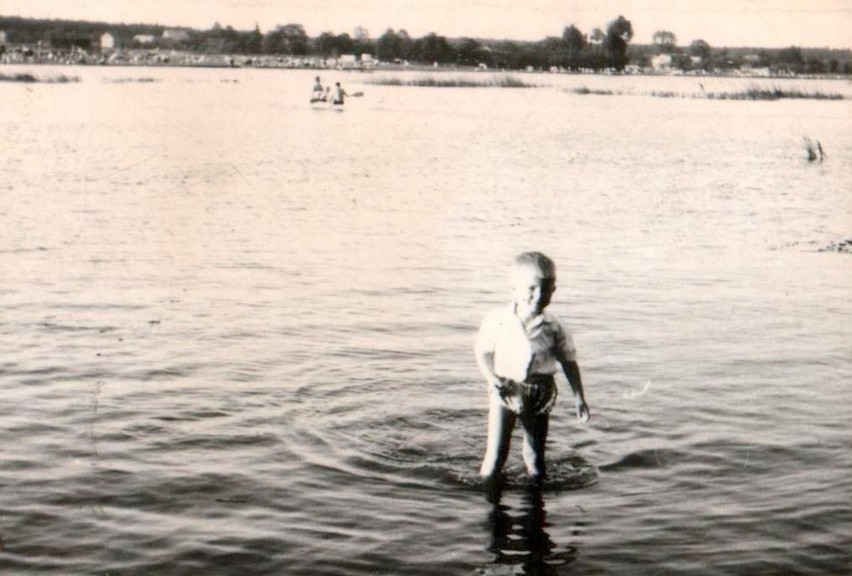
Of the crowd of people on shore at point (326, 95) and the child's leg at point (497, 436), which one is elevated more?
the crowd of people on shore at point (326, 95)

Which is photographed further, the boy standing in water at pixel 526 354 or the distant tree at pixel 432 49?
the distant tree at pixel 432 49

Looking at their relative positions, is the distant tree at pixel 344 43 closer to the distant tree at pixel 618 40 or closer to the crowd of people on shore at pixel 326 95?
the crowd of people on shore at pixel 326 95

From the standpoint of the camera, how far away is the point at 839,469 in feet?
27.2

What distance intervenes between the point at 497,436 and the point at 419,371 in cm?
392

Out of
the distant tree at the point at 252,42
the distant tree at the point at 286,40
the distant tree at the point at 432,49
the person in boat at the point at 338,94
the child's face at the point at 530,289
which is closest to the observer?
the child's face at the point at 530,289

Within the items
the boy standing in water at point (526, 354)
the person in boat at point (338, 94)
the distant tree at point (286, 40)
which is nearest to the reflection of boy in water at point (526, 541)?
the boy standing in water at point (526, 354)

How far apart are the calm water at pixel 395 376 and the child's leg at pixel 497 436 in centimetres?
22

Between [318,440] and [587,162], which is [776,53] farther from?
[318,440]

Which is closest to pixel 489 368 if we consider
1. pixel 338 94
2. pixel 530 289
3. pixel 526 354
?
pixel 526 354

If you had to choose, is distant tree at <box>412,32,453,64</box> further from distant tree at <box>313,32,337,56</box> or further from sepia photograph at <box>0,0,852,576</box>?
sepia photograph at <box>0,0,852,576</box>

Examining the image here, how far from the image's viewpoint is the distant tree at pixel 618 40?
249 feet

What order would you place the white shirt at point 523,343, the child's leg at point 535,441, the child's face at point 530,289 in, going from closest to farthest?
the child's face at point 530,289
the white shirt at point 523,343
the child's leg at point 535,441

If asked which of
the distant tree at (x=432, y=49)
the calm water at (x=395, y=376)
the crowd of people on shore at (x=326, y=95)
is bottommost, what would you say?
the calm water at (x=395, y=376)

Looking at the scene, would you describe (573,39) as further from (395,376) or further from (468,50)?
(395,376)
